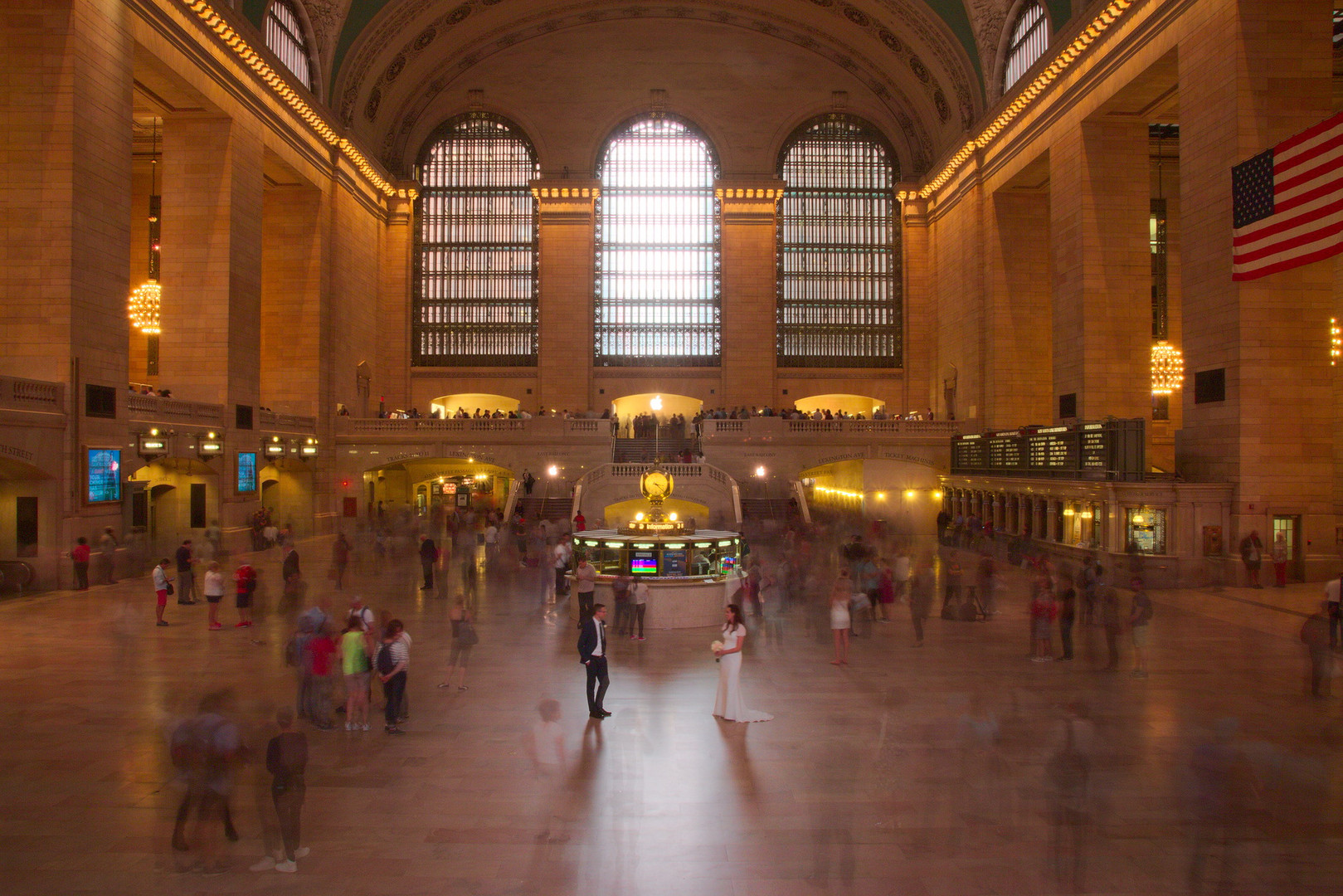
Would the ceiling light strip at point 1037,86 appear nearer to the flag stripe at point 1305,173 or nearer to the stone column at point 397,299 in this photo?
the flag stripe at point 1305,173

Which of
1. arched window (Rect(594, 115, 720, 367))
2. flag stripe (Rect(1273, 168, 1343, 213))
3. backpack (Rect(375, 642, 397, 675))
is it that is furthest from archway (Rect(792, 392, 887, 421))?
backpack (Rect(375, 642, 397, 675))

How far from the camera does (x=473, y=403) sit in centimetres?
4278

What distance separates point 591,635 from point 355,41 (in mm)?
30775

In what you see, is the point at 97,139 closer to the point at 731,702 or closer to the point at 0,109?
the point at 0,109

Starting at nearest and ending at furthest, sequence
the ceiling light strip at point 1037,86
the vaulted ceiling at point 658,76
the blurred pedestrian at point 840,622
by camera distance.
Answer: the blurred pedestrian at point 840,622
the ceiling light strip at point 1037,86
the vaulted ceiling at point 658,76

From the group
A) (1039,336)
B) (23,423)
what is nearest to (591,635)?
(23,423)

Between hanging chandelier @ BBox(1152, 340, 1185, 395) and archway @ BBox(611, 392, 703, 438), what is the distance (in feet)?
63.9

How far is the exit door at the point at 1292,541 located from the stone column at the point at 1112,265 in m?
7.33

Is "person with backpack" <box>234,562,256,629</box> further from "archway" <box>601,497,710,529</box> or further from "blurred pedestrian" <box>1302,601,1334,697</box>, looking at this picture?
"blurred pedestrian" <box>1302,601,1334,697</box>

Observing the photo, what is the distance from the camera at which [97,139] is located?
62.6 ft

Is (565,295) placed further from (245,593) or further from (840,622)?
(840,622)

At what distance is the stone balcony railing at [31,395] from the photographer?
1617 centimetres

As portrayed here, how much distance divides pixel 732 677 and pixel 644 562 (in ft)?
18.7

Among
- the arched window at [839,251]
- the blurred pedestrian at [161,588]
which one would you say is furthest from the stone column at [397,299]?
the blurred pedestrian at [161,588]
